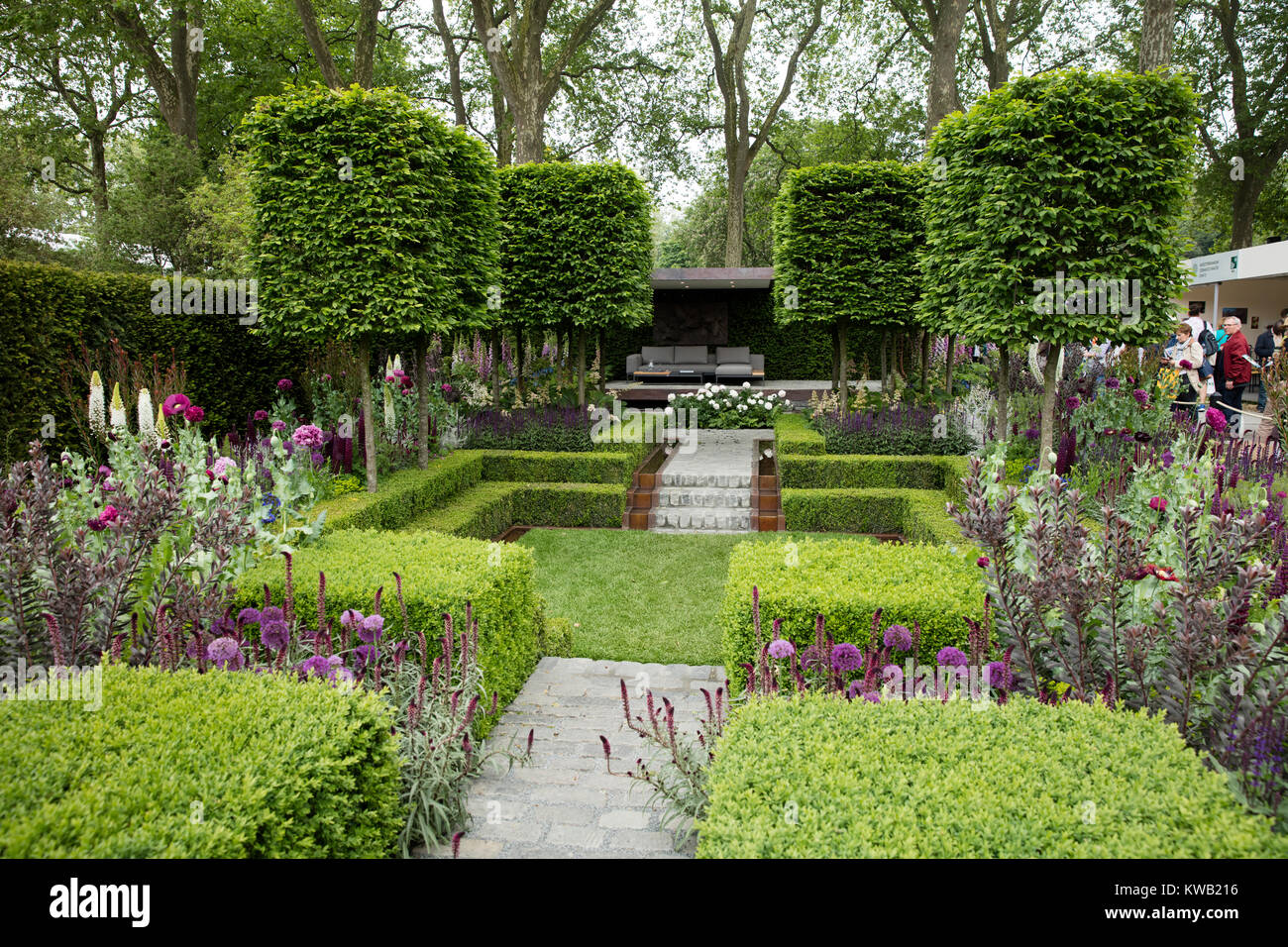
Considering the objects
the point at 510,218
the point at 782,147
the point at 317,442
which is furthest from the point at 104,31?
the point at 782,147

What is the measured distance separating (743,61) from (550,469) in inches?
766

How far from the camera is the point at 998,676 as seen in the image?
3.23 metres

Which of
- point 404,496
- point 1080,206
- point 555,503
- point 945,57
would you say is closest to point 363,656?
point 404,496

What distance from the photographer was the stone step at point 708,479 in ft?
33.9

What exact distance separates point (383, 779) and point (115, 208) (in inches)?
890

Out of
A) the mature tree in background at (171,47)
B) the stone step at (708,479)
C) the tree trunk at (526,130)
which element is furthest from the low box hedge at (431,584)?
the mature tree in background at (171,47)

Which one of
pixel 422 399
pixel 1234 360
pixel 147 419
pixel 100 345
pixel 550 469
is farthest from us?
pixel 1234 360

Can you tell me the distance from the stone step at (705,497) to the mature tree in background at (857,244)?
7.14ft

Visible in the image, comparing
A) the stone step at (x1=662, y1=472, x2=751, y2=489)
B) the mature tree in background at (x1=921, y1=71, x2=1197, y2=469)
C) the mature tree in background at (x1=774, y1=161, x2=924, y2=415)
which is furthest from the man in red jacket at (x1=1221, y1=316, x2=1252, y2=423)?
the stone step at (x1=662, y1=472, x2=751, y2=489)

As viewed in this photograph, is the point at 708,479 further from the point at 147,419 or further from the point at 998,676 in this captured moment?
the point at 998,676

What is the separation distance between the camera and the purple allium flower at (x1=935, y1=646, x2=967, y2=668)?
306 centimetres

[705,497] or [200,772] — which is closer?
[200,772]

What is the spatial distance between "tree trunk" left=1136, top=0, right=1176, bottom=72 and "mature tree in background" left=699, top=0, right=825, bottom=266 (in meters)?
11.3

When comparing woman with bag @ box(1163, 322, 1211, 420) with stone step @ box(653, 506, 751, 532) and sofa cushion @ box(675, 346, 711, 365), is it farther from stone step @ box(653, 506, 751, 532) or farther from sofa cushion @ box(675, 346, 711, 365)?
sofa cushion @ box(675, 346, 711, 365)
